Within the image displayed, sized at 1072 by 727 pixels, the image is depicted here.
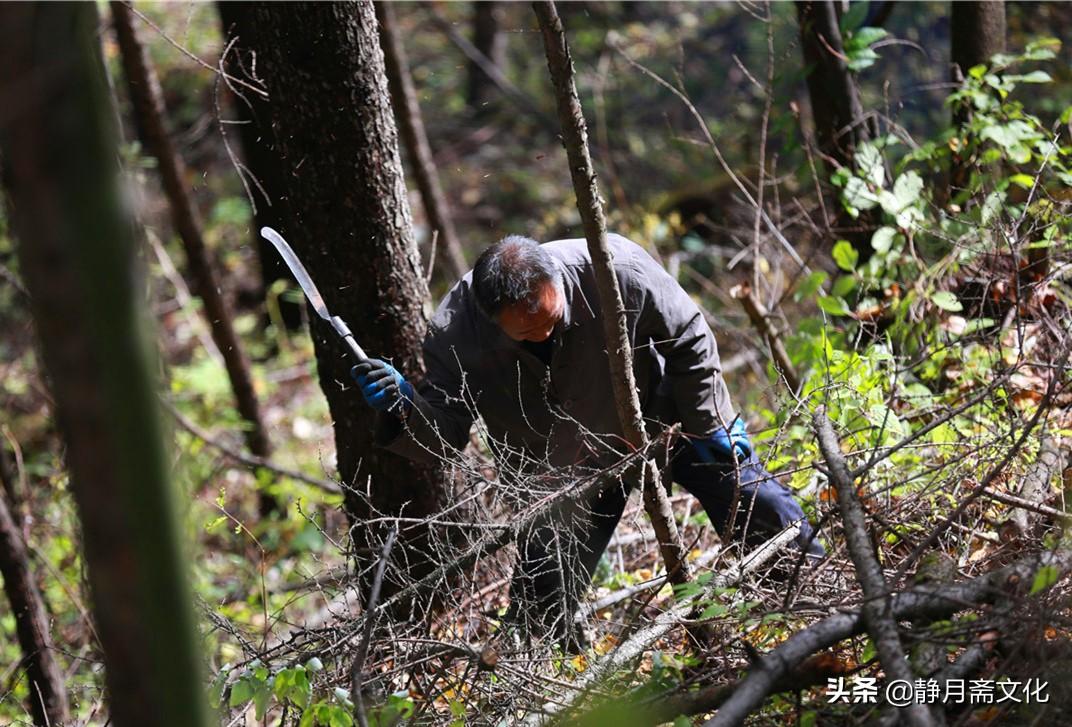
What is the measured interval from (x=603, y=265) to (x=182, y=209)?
4663 millimetres

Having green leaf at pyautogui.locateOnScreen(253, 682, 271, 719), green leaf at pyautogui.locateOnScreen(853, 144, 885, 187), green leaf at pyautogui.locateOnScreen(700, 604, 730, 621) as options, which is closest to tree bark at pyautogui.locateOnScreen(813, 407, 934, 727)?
green leaf at pyautogui.locateOnScreen(700, 604, 730, 621)

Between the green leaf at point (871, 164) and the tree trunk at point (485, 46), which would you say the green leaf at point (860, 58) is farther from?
the tree trunk at point (485, 46)

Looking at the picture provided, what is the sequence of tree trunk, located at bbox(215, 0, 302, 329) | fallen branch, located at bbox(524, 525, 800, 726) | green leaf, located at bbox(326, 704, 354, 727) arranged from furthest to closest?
tree trunk, located at bbox(215, 0, 302, 329), fallen branch, located at bbox(524, 525, 800, 726), green leaf, located at bbox(326, 704, 354, 727)

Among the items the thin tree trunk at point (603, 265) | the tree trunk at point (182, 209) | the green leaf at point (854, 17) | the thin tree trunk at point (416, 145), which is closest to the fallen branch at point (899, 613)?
the thin tree trunk at point (603, 265)

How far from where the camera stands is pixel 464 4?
1441 centimetres

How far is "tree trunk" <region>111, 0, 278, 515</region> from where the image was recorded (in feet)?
20.8

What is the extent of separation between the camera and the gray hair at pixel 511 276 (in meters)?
3.19

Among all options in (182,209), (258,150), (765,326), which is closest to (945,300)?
(765,326)

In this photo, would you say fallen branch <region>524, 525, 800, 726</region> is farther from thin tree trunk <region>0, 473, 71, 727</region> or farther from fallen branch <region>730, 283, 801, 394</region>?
thin tree trunk <region>0, 473, 71, 727</region>

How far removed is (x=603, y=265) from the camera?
2947 millimetres

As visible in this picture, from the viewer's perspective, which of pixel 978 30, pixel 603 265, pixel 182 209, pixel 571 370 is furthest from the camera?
pixel 182 209

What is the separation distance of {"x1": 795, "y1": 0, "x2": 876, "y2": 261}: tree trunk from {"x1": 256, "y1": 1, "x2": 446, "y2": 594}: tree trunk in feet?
7.54

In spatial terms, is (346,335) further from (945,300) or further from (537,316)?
(945,300)

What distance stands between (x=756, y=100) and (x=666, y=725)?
9.07 m
